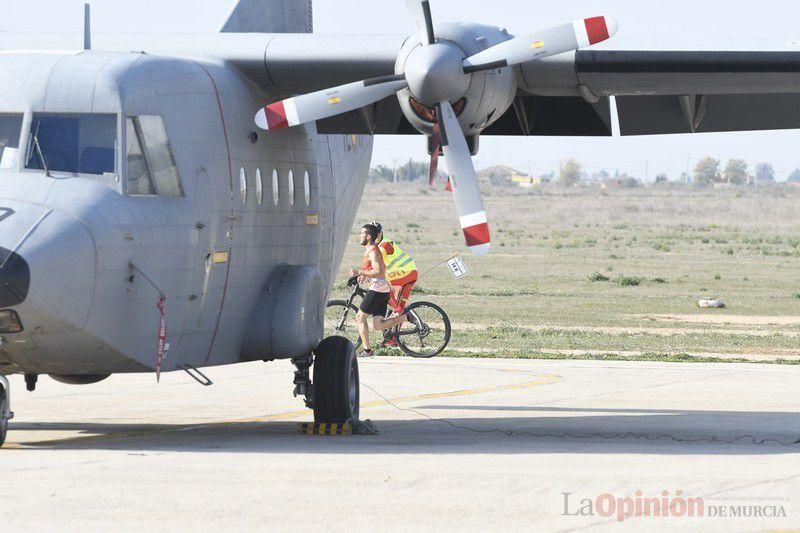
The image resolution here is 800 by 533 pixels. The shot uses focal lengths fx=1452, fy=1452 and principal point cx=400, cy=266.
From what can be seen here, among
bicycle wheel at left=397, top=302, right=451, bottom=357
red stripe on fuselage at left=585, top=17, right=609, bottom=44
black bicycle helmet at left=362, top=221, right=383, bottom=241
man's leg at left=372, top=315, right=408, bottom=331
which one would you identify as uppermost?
red stripe on fuselage at left=585, top=17, right=609, bottom=44

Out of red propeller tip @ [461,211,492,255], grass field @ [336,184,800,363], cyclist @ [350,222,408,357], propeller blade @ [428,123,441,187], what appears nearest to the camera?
red propeller tip @ [461,211,492,255]

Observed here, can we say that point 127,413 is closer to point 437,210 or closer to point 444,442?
point 444,442

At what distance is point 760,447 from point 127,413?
7124 millimetres

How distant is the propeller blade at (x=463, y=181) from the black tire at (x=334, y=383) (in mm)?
1847

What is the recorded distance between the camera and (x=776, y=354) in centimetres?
2403

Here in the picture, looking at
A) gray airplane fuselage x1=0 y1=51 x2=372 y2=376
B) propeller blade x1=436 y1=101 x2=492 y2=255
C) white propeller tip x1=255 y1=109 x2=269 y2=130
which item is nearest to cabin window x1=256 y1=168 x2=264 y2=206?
gray airplane fuselage x1=0 y1=51 x2=372 y2=376

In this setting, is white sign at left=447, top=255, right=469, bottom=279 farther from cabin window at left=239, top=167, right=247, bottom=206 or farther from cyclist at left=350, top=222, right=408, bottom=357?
cabin window at left=239, top=167, right=247, bottom=206

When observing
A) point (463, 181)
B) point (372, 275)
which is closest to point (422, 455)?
point (463, 181)

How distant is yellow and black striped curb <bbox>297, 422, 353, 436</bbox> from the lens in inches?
565

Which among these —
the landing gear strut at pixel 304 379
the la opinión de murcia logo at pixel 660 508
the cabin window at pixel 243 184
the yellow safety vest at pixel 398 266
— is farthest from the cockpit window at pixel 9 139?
the yellow safety vest at pixel 398 266

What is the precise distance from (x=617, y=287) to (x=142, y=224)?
2950cm

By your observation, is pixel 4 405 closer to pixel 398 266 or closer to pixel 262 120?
pixel 262 120

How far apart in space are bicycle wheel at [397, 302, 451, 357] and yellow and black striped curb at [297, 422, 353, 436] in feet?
28.5

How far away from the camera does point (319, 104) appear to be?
1408 cm
